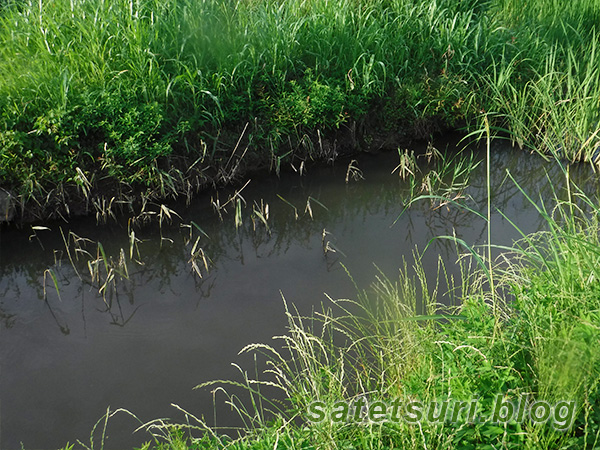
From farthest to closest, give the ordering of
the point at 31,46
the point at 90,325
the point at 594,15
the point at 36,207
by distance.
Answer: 1. the point at 594,15
2. the point at 31,46
3. the point at 36,207
4. the point at 90,325

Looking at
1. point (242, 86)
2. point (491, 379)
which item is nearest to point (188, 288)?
point (242, 86)

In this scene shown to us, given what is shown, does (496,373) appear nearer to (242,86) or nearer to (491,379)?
(491,379)

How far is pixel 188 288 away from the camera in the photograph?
13.6ft

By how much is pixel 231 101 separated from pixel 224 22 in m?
0.93

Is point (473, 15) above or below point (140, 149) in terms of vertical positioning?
above

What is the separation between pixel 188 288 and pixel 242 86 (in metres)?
2.09

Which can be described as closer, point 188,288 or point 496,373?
point 496,373

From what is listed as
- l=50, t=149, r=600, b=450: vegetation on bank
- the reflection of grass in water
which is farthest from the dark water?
the reflection of grass in water

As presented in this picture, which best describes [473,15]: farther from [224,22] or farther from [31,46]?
[31,46]

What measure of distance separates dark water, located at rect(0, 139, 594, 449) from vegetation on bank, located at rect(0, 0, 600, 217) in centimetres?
39

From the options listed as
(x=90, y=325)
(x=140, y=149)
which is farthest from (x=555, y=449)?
(x=140, y=149)

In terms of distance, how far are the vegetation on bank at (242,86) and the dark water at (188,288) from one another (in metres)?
0.39

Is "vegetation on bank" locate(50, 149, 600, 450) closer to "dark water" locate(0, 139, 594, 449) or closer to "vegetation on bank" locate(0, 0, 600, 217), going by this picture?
"dark water" locate(0, 139, 594, 449)

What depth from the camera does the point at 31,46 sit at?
5164 mm
